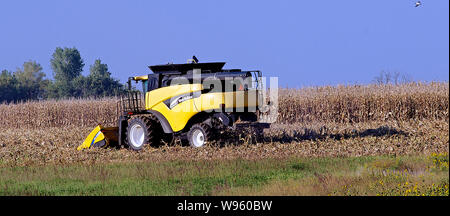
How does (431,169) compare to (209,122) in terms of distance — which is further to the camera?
(209,122)

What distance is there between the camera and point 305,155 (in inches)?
580

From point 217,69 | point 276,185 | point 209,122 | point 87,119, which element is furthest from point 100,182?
point 87,119

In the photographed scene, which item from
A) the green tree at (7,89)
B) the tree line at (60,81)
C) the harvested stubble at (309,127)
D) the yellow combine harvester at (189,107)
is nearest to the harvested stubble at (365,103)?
the harvested stubble at (309,127)

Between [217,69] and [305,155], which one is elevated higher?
[217,69]

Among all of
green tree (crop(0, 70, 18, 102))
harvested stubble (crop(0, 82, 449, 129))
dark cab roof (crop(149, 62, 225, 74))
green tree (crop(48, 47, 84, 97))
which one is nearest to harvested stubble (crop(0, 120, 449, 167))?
dark cab roof (crop(149, 62, 225, 74))

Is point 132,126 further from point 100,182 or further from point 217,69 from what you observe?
point 100,182

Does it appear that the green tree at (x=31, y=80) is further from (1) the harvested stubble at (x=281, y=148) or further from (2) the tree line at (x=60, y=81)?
(1) the harvested stubble at (x=281, y=148)

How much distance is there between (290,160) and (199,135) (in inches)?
130

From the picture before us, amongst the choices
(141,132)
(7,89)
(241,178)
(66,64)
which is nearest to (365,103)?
(141,132)

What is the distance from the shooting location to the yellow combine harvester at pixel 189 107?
15664mm

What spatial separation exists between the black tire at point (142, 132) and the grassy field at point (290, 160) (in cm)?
32

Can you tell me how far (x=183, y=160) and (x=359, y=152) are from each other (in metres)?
4.37

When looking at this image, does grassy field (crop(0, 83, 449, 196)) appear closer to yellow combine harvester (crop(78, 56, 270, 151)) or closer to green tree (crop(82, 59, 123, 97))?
yellow combine harvester (crop(78, 56, 270, 151))
